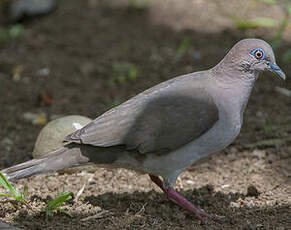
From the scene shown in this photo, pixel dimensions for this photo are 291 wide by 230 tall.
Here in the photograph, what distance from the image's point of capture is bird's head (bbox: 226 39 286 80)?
4031mm

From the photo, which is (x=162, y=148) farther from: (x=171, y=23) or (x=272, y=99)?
(x=171, y=23)

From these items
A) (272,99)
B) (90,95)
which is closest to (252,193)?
(272,99)

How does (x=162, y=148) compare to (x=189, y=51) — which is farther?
(x=189, y=51)

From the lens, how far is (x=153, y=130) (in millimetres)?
3912

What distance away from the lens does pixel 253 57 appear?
4.03 metres

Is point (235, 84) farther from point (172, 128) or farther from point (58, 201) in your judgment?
point (58, 201)

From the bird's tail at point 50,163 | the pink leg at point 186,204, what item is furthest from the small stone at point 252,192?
the bird's tail at point 50,163

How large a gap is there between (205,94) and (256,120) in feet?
6.18

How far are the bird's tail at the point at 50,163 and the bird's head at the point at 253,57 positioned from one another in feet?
4.85

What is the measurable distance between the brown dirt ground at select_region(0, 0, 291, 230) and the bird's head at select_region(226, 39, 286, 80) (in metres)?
1.11

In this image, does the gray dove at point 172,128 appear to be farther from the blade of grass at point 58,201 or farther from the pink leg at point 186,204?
the blade of grass at point 58,201

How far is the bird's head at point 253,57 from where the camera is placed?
4.03 meters

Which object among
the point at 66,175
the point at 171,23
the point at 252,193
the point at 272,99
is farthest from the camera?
the point at 171,23

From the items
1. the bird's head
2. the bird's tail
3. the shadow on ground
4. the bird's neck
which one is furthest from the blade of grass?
the bird's head
